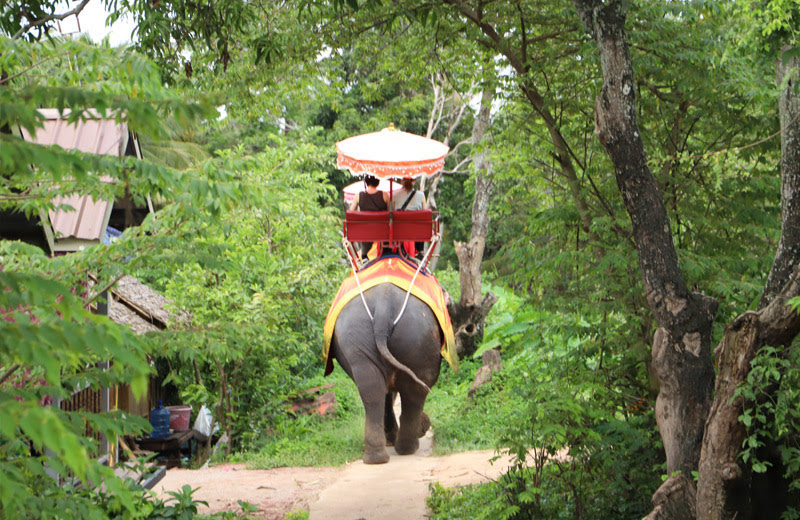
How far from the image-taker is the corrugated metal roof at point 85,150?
6809mm

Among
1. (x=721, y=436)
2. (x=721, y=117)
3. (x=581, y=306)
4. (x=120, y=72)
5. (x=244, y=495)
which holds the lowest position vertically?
(x=244, y=495)

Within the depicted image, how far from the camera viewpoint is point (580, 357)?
688 cm

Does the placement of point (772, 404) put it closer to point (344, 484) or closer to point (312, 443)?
point (344, 484)

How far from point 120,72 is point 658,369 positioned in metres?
3.71

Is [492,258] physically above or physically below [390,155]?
below

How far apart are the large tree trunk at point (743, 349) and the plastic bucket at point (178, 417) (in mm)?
9224

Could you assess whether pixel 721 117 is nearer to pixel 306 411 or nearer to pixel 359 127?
pixel 306 411

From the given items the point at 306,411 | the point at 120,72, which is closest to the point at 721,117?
the point at 120,72

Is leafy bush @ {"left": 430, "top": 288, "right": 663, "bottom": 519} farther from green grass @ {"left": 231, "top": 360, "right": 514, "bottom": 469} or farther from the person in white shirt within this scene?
the person in white shirt

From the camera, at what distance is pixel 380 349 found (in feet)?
25.9

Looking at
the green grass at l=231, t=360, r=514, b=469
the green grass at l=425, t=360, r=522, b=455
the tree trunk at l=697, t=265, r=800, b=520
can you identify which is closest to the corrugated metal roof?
the green grass at l=425, t=360, r=522, b=455

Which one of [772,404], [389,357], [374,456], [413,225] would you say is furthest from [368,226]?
[772,404]

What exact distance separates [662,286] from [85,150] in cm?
461

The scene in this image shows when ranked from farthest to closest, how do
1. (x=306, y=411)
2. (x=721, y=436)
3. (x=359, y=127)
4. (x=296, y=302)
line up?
(x=359, y=127) → (x=306, y=411) → (x=296, y=302) → (x=721, y=436)
